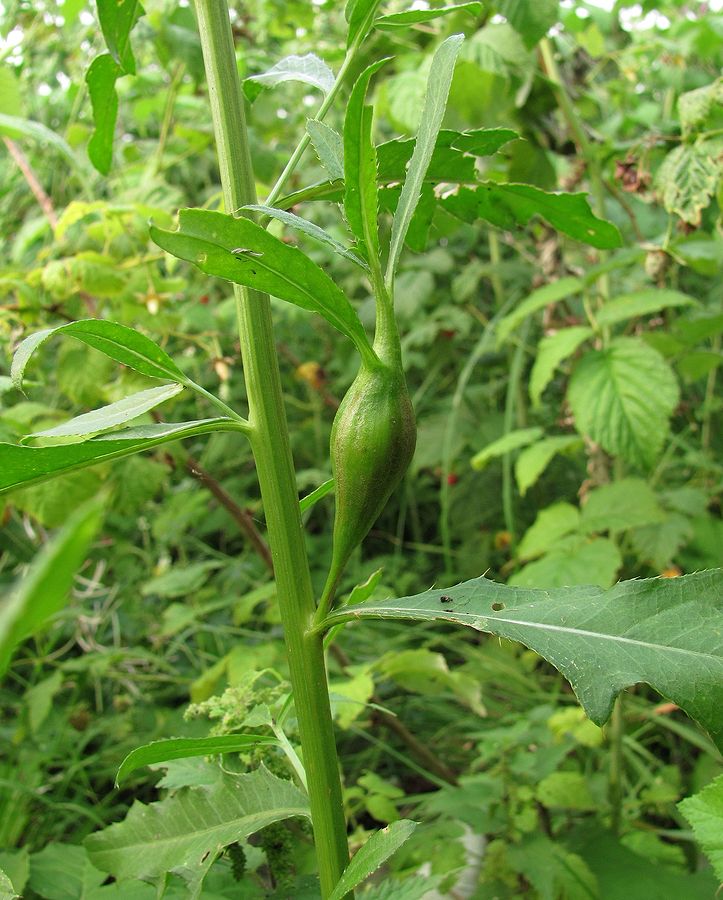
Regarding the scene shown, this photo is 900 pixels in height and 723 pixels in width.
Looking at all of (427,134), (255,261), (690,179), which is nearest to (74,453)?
(255,261)

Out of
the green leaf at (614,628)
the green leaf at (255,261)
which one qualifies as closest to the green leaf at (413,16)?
the green leaf at (255,261)

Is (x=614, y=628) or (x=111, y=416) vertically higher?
(x=111, y=416)

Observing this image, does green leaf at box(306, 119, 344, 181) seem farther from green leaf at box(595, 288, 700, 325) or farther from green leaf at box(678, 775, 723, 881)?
green leaf at box(595, 288, 700, 325)

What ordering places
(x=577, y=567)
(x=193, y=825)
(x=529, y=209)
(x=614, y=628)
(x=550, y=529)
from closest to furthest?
(x=614, y=628), (x=193, y=825), (x=529, y=209), (x=577, y=567), (x=550, y=529)

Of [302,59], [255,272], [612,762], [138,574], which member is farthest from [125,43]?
[138,574]

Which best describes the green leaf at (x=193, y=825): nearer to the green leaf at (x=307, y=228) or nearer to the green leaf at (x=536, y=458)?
the green leaf at (x=307, y=228)

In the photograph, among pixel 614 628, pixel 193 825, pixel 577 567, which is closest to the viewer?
pixel 614 628

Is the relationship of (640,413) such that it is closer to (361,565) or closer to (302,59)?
(302,59)

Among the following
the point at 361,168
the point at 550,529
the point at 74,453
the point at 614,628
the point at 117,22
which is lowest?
the point at 550,529

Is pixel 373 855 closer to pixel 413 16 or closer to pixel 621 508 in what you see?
pixel 413 16
